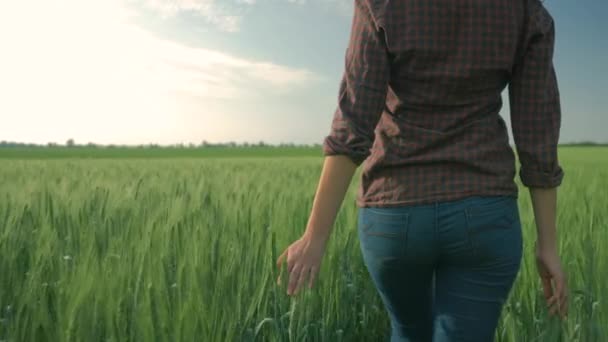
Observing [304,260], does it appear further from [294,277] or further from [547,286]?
[547,286]

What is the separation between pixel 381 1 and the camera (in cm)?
105

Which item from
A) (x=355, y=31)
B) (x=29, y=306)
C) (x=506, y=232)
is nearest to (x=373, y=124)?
(x=355, y=31)

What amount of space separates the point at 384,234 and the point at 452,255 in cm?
14

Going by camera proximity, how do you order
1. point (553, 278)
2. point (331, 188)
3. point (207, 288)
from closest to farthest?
1. point (331, 188)
2. point (553, 278)
3. point (207, 288)

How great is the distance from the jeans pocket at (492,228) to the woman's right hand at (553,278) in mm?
254

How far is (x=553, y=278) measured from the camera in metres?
1.32

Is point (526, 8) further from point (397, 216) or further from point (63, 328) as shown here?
point (63, 328)

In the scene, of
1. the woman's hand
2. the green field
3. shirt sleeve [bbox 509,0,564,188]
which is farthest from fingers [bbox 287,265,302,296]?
shirt sleeve [bbox 509,0,564,188]

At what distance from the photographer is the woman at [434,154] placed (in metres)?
1.04

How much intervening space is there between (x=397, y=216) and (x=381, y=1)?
0.42 meters

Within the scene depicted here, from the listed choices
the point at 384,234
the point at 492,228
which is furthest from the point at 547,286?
the point at 384,234

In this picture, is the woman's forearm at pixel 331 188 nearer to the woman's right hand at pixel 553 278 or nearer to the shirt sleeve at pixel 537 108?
the shirt sleeve at pixel 537 108

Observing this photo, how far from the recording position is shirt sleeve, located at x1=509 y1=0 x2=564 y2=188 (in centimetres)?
117

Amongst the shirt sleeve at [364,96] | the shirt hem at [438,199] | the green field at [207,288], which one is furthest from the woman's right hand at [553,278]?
the shirt sleeve at [364,96]
